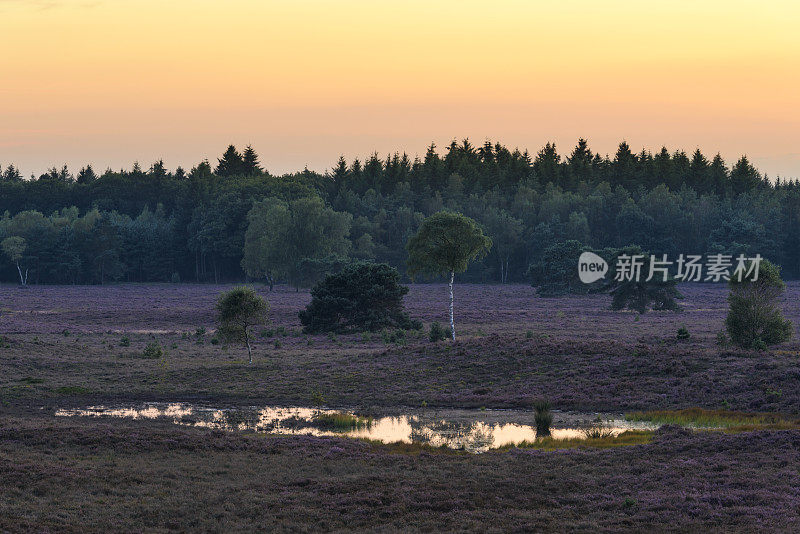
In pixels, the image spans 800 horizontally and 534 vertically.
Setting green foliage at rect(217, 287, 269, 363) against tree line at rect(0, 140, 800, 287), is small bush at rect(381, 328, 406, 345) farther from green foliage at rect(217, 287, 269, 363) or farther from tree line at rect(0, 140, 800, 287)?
tree line at rect(0, 140, 800, 287)

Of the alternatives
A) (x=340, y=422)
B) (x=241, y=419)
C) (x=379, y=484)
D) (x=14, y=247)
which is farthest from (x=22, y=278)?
(x=379, y=484)

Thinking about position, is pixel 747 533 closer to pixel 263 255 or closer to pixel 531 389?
pixel 531 389

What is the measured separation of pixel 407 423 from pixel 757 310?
86.9 ft

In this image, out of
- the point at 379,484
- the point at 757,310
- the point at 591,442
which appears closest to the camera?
the point at 379,484

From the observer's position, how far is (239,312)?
5559 cm

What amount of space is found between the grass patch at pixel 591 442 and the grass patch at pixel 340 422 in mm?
8082

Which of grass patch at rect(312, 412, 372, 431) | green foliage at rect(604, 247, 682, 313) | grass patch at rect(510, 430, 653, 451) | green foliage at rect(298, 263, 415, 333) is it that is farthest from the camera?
green foliage at rect(604, 247, 682, 313)

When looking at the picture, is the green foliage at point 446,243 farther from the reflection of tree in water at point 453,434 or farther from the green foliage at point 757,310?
the reflection of tree in water at point 453,434

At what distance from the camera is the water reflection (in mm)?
32625

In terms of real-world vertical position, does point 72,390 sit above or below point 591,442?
above

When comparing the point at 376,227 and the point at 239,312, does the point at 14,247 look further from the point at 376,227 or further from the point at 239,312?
the point at 239,312

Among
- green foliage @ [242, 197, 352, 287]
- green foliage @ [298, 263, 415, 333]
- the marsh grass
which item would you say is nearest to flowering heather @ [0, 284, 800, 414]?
green foliage @ [298, 263, 415, 333]

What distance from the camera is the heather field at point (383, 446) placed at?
2148 cm

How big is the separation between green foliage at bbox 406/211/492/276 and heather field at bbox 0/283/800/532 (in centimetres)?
823
